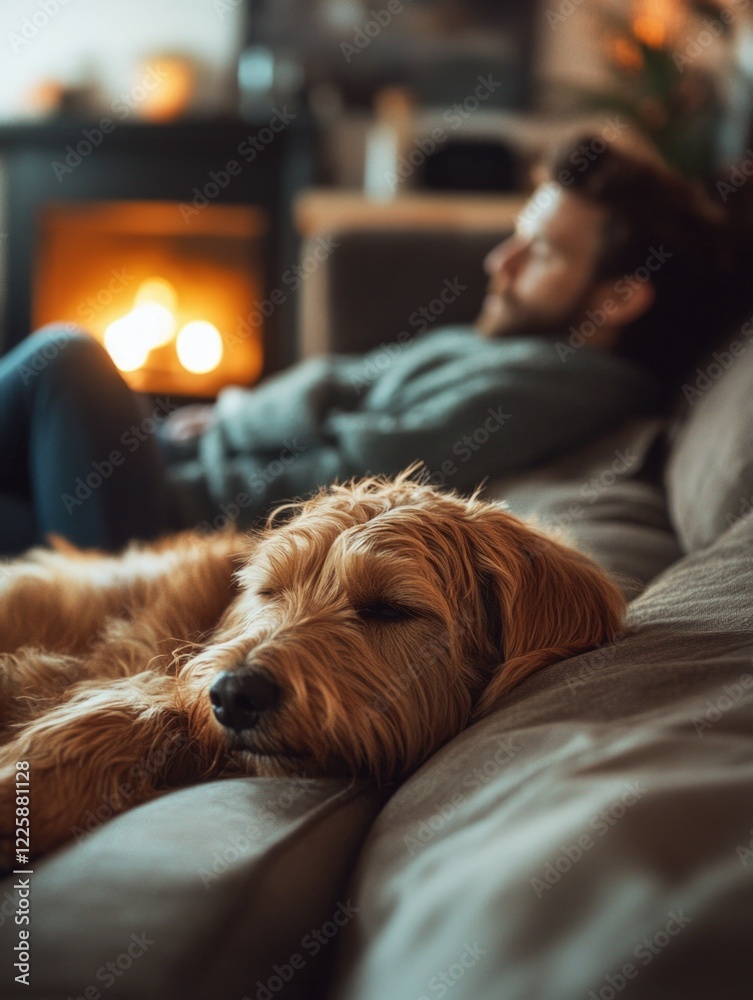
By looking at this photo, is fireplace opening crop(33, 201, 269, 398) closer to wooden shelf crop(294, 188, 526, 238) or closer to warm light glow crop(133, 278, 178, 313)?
warm light glow crop(133, 278, 178, 313)

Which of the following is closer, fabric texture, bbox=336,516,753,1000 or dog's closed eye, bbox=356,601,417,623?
fabric texture, bbox=336,516,753,1000

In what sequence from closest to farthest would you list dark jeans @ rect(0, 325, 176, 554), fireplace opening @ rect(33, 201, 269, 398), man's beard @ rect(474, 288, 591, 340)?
dark jeans @ rect(0, 325, 176, 554) → man's beard @ rect(474, 288, 591, 340) → fireplace opening @ rect(33, 201, 269, 398)

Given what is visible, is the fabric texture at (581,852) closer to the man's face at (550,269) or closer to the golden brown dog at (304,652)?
the golden brown dog at (304,652)

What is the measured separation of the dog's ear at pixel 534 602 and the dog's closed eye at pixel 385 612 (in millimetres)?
107

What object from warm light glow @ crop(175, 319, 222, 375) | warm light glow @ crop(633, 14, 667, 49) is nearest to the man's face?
warm light glow @ crop(633, 14, 667, 49)

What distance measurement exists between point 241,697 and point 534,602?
0.37 metres

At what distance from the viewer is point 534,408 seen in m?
2.13

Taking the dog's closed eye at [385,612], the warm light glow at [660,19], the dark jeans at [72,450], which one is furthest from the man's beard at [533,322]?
the warm light glow at [660,19]

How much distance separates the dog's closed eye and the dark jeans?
33.1 inches

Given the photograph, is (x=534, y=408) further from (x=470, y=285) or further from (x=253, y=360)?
(x=253, y=360)

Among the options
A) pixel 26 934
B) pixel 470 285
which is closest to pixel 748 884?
pixel 26 934

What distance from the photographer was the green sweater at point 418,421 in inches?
80.9

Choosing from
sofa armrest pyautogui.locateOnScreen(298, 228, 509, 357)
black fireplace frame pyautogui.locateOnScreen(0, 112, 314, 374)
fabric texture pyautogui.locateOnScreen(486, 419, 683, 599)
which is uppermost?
black fireplace frame pyautogui.locateOnScreen(0, 112, 314, 374)

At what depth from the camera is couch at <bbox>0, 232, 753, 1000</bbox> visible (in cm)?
60
